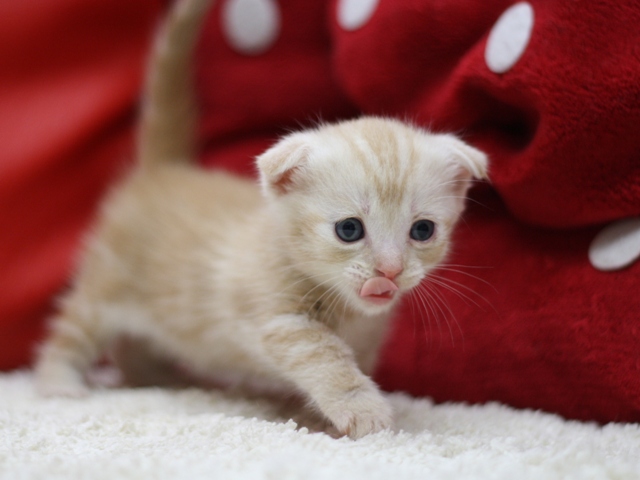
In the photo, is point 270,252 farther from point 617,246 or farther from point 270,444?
point 617,246

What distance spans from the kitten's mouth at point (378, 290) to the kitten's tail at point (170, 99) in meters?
0.95

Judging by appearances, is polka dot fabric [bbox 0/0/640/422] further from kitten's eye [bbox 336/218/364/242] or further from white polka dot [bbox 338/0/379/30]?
kitten's eye [bbox 336/218/364/242]

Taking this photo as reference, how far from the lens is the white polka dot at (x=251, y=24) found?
71.0 inches

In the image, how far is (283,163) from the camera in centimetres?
119

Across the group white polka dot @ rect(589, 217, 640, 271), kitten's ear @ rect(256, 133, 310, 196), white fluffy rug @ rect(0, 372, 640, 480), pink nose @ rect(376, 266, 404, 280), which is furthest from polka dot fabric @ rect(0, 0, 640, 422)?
kitten's ear @ rect(256, 133, 310, 196)

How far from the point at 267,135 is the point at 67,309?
76cm

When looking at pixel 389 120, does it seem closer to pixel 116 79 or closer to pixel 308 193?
pixel 308 193

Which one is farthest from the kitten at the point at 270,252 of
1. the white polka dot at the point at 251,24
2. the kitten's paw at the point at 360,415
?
the white polka dot at the point at 251,24

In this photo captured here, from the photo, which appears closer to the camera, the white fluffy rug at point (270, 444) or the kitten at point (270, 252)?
the white fluffy rug at point (270, 444)

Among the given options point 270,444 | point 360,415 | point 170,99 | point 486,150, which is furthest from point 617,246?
point 170,99

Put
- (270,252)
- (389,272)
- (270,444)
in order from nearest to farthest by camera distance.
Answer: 1. (270,444)
2. (389,272)
3. (270,252)

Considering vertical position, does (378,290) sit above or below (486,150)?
below

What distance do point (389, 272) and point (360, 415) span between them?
27 centimetres

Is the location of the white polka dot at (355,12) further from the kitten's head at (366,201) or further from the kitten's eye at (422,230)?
the kitten's eye at (422,230)
